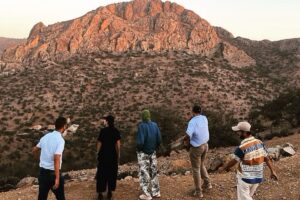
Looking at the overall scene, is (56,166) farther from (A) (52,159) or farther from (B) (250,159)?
(B) (250,159)

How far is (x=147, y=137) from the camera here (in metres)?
8.84

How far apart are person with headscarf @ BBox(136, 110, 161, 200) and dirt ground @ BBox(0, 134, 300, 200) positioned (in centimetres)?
67

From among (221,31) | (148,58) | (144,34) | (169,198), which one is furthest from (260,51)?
(169,198)

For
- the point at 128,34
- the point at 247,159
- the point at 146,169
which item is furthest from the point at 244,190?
the point at 128,34

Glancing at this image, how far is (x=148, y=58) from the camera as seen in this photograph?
6256 cm

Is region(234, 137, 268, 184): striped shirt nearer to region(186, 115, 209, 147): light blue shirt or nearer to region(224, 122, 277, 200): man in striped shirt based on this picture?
region(224, 122, 277, 200): man in striped shirt

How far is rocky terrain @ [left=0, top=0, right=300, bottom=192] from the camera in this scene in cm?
3350

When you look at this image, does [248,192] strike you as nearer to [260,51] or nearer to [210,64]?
[210,64]

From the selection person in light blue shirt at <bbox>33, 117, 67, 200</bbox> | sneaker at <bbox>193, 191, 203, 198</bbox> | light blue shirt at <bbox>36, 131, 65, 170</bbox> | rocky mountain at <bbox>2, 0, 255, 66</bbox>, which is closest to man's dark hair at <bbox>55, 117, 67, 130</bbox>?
person in light blue shirt at <bbox>33, 117, 67, 200</bbox>

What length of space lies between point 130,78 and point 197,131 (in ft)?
148

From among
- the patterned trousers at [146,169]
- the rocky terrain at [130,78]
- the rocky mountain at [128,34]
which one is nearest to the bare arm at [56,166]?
the patterned trousers at [146,169]

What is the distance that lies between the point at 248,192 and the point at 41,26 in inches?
3727

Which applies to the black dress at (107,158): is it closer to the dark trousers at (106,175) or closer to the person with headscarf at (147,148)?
the dark trousers at (106,175)

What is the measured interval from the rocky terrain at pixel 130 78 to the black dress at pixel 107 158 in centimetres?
816
